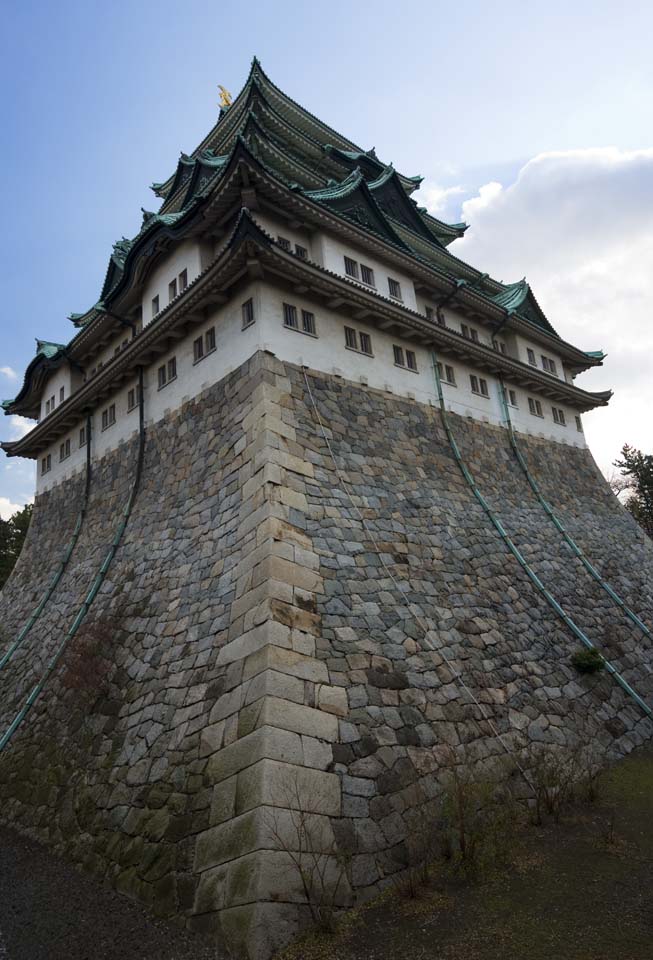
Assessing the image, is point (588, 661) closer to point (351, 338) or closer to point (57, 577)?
point (351, 338)

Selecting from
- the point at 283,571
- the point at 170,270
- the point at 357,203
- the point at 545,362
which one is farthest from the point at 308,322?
the point at 545,362

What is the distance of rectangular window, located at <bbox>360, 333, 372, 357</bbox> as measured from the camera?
16484 millimetres

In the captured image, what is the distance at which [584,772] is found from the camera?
38.1 feet

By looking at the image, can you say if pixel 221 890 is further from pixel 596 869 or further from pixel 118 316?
pixel 118 316

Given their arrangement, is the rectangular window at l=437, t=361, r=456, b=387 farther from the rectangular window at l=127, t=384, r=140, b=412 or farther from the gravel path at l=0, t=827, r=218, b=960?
the gravel path at l=0, t=827, r=218, b=960

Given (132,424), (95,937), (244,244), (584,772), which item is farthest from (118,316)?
(584,772)

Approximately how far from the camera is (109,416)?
19.7 metres

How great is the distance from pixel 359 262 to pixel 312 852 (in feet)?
52.1

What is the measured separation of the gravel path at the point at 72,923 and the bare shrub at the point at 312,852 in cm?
134

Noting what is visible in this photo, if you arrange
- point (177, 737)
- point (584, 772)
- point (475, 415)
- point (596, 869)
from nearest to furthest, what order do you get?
1. point (596, 869)
2. point (177, 737)
3. point (584, 772)
4. point (475, 415)

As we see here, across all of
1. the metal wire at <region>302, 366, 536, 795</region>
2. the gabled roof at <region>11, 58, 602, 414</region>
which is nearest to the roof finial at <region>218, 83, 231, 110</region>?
the gabled roof at <region>11, 58, 602, 414</region>

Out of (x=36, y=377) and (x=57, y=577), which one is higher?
(x=36, y=377)

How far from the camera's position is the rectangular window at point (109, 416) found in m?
19.5

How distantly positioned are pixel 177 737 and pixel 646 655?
14.2m
